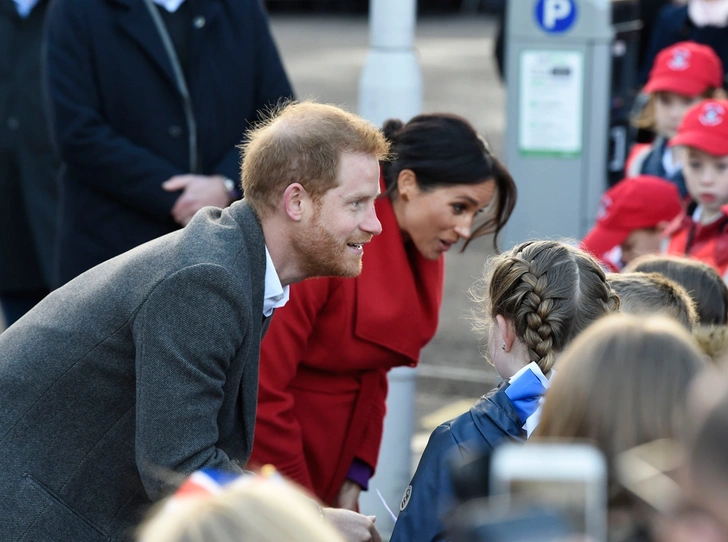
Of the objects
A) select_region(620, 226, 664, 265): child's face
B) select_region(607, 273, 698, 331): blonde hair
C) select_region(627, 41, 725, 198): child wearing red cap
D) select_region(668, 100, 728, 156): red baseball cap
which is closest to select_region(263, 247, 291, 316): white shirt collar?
select_region(607, 273, 698, 331): blonde hair

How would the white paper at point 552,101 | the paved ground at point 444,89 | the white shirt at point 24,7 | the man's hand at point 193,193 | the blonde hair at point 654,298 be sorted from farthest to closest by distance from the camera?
the paved ground at point 444,89 < the white paper at point 552,101 < the white shirt at point 24,7 < the man's hand at point 193,193 < the blonde hair at point 654,298

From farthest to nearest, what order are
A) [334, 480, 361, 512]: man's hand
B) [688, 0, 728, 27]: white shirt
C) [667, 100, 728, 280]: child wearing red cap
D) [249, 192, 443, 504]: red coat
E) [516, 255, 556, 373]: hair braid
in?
[688, 0, 728, 27]: white shirt, [667, 100, 728, 280]: child wearing red cap, [334, 480, 361, 512]: man's hand, [249, 192, 443, 504]: red coat, [516, 255, 556, 373]: hair braid

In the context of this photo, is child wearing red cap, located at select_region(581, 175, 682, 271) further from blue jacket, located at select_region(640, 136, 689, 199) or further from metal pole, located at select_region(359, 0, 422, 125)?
metal pole, located at select_region(359, 0, 422, 125)

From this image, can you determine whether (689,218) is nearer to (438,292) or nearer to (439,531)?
(438,292)

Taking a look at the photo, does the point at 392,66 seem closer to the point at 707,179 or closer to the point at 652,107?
the point at 707,179

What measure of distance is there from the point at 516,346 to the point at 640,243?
1.97 metres

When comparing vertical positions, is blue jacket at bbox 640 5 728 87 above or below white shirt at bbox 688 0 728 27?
A: below

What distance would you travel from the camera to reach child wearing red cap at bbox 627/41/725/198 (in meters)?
4.98

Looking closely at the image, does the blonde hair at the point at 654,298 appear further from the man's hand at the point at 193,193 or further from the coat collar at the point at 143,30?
the coat collar at the point at 143,30

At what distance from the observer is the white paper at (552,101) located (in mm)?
4926

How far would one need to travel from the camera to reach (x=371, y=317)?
3.02 metres

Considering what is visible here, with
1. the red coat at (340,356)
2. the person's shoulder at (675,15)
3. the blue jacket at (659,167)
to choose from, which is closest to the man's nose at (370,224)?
the red coat at (340,356)

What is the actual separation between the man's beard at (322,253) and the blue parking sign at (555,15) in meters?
2.71

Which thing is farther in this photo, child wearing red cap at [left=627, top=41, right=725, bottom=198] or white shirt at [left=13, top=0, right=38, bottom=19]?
child wearing red cap at [left=627, top=41, right=725, bottom=198]
